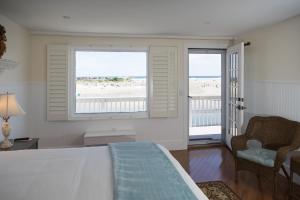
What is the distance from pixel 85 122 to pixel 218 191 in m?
2.57

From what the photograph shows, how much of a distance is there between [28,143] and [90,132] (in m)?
1.39

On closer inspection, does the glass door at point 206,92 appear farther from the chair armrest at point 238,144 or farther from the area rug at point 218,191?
the area rug at point 218,191

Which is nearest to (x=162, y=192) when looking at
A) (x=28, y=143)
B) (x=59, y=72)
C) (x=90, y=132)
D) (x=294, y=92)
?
(x=28, y=143)

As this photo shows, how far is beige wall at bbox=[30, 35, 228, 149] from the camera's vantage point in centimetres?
418

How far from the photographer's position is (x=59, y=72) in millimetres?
4199

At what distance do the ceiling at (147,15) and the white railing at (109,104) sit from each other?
4.17 ft

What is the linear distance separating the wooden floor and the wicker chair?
15 cm

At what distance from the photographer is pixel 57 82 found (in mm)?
4211

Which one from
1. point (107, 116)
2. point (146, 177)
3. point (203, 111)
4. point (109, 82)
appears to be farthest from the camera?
point (203, 111)

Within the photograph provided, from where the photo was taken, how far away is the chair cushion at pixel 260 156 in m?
2.77

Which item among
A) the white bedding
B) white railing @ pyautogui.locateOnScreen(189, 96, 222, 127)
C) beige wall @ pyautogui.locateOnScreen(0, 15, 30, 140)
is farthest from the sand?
the white bedding

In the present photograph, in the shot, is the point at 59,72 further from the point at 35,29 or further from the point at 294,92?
the point at 294,92

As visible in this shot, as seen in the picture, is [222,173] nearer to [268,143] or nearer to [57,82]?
[268,143]

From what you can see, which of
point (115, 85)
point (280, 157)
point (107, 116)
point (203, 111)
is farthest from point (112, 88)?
point (280, 157)
